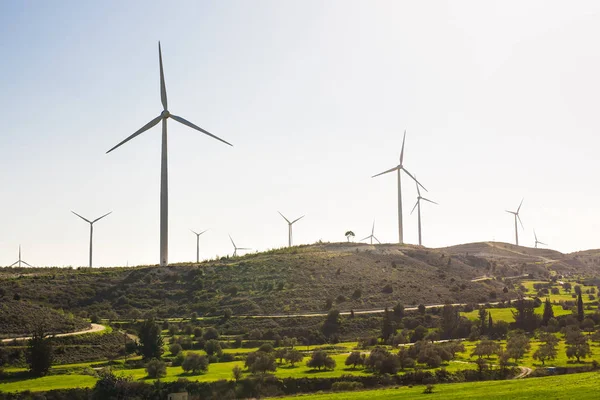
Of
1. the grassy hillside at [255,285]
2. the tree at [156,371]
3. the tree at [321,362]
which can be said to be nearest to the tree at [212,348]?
the tree at [156,371]

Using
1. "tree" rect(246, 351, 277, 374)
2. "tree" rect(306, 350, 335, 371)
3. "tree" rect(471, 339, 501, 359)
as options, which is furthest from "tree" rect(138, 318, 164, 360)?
"tree" rect(471, 339, 501, 359)

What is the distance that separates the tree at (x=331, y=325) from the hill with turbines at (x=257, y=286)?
12277 mm

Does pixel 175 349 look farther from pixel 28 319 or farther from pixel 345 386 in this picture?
pixel 345 386

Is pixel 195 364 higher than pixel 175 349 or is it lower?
lower

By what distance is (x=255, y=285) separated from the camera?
140625 mm

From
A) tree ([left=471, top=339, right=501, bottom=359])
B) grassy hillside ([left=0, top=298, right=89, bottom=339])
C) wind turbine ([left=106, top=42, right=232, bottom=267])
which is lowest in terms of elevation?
tree ([left=471, top=339, right=501, bottom=359])

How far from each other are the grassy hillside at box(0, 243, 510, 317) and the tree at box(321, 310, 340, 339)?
1286 cm

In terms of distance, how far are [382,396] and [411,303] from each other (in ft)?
270

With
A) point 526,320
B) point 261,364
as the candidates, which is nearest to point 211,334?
point 261,364

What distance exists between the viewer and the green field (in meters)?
45.2

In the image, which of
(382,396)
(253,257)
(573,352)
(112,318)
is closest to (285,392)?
(382,396)

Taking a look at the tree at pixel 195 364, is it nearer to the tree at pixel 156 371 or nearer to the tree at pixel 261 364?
the tree at pixel 156 371

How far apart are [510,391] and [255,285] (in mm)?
94699

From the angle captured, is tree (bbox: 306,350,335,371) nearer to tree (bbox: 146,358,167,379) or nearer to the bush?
the bush
